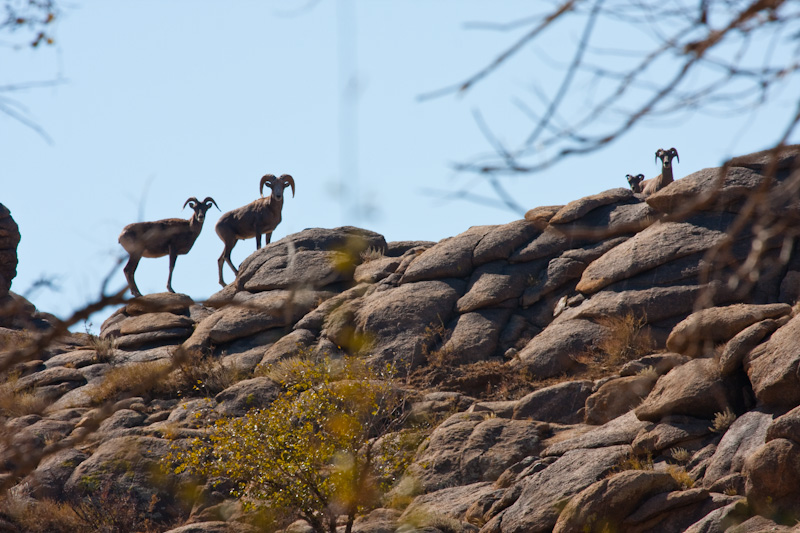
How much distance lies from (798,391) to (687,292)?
5552 mm

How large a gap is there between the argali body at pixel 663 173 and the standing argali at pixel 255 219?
10.6m

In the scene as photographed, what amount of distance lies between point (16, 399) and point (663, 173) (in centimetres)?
1720

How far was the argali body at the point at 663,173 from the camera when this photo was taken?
2250 cm

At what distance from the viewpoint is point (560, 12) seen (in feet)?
9.05

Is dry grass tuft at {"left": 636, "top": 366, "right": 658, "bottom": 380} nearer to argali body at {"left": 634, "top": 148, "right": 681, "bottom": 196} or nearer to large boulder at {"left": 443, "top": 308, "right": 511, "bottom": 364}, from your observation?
large boulder at {"left": 443, "top": 308, "right": 511, "bottom": 364}

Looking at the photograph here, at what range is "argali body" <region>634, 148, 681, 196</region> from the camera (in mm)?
22500

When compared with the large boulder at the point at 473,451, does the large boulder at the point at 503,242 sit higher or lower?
higher

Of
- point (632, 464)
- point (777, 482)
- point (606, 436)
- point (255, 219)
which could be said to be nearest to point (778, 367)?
point (777, 482)

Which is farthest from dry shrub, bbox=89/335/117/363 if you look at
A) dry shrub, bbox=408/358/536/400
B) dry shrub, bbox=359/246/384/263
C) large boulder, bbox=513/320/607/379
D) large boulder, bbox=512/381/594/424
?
large boulder, bbox=512/381/594/424

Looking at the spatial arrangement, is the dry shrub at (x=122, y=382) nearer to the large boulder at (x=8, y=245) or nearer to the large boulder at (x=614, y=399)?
the large boulder at (x=8, y=245)

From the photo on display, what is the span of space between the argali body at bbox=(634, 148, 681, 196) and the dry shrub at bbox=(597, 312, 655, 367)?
719 cm

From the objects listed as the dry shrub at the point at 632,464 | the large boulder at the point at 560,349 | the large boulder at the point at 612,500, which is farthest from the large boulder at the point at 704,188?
the large boulder at the point at 612,500

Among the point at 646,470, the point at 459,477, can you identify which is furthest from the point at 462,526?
the point at 646,470

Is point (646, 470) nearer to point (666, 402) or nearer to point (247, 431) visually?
point (666, 402)
